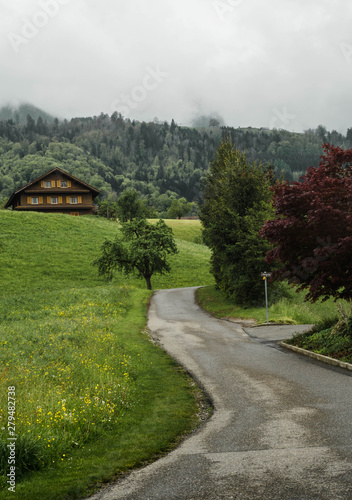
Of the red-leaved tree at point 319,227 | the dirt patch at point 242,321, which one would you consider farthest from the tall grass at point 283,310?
the red-leaved tree at point 319,227

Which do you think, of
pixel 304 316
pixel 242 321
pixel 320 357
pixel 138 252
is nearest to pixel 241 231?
pixel 242 321

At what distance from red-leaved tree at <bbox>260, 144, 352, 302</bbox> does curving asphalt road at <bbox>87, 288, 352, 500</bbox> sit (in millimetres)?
3459

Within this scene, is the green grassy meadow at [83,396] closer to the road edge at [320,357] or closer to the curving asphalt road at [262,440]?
the curving asphalt road at [262,440]

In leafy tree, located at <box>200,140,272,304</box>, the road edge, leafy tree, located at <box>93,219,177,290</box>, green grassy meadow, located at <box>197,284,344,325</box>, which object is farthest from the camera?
leafy tree, located at <box>93,219,177,290</box>

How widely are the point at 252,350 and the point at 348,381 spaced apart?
6.96 metres

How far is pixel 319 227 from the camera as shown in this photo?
Answer: 17.5 m

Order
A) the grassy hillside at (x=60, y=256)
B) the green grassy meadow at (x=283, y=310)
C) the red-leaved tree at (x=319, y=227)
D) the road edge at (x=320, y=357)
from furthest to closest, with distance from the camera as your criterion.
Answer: the grassy hillside at (x=60, y=256), the green grassy meadow at (x=283, y=310), the red-leaved tree at (x=319, y=227), the road edge at (x=320, y=357)

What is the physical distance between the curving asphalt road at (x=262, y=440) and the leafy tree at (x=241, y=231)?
16.5 m

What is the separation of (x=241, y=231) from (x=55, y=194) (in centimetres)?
6702

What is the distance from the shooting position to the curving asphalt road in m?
6.53

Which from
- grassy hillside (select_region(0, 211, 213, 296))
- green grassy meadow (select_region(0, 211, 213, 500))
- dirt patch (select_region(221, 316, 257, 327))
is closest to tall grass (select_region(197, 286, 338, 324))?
dirt patch (select_region(221, 316, 257, 327))

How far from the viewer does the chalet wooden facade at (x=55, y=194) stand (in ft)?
309

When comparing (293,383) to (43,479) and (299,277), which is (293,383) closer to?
(299,277)

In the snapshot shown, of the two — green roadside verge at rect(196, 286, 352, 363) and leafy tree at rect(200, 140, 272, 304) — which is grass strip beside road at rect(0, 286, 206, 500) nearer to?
green roadside verge at rect(196, 286, 352, 363)
